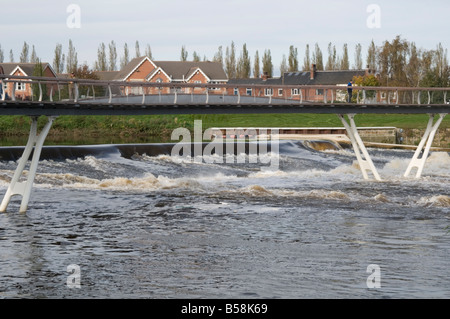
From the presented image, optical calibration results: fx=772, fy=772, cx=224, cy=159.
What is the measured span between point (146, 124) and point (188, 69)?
1842 inches

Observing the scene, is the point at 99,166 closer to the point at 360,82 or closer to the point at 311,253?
the point at 311,253

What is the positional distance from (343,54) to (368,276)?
13398 centimetres

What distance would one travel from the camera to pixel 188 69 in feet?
421

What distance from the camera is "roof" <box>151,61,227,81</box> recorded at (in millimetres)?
126000

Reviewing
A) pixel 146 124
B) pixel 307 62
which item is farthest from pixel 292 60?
pixel 146 124

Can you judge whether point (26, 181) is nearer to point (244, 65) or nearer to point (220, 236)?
point (220, 236)

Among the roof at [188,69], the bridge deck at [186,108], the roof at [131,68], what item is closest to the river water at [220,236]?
the bridge deck at [186,108]

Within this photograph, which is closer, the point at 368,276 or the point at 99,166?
the point at 368,276

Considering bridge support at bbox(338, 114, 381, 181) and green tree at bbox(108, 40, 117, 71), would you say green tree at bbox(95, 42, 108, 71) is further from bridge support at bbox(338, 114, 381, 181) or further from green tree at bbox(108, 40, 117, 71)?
bridge support at bbox(338, 114, 381, 181)

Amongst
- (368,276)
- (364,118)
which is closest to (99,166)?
(368,276)

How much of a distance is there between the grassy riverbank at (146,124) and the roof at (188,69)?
36930 mm

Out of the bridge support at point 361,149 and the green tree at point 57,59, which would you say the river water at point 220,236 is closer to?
the bridge support at point 361,149
